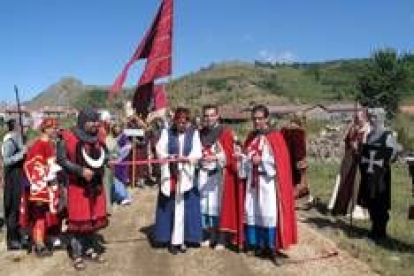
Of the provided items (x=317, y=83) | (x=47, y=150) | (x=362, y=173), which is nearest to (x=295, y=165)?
(x=362, y=173)

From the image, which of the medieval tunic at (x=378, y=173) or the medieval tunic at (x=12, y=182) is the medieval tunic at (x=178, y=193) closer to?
the medieval tunic at (x=12, y=182)

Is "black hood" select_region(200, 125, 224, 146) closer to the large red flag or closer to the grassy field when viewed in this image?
the large red flag

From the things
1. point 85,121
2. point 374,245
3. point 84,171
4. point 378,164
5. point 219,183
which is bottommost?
point 374,245

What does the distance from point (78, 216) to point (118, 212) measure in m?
4.21

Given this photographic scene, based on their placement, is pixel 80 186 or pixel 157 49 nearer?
pixel 80 186

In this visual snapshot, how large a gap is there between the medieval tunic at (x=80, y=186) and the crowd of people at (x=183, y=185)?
1cm

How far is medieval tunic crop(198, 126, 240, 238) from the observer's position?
10.5 metres

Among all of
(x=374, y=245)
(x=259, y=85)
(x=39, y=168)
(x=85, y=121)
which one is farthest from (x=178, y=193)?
(x=259, y=85)

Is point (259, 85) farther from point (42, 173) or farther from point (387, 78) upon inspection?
point (42, 173)

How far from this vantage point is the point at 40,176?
33.5 ft

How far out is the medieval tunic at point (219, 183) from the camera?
412 inches

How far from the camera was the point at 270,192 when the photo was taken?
9.96 m

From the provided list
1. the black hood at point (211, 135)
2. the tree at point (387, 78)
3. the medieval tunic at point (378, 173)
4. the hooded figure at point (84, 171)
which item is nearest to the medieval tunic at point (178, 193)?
the black hood at point (211, 135)

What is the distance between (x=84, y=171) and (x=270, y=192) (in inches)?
90.9
